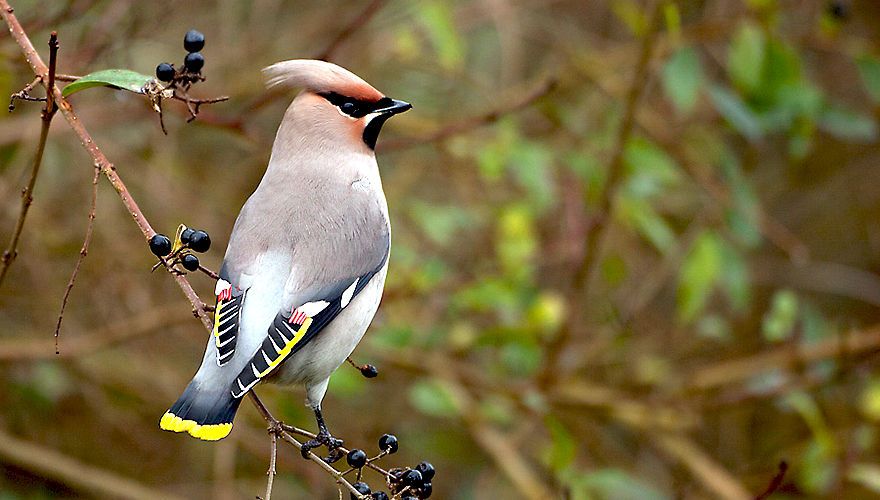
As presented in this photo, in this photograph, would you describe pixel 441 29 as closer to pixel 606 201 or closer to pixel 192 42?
pixel 606 201

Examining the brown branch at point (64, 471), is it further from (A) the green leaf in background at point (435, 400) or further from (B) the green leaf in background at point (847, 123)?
(B) the green leaf in background at point (847, 123)

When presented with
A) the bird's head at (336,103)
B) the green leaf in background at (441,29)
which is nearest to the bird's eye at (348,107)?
the bird's head at (336,103)

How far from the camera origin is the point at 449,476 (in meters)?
5.67

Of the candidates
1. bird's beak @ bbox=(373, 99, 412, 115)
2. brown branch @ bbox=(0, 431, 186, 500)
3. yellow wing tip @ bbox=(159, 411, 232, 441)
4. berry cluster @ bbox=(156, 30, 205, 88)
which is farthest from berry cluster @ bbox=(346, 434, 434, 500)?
brown branch @ bbox=(0, 431, 186, 500)

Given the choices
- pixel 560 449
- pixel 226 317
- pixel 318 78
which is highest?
pixel 318 78

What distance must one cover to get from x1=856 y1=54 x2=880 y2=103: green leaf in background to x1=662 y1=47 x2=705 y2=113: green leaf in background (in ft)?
2.09

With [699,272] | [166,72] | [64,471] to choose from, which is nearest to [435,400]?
[699,272]

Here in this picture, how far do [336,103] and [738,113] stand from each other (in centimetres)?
197

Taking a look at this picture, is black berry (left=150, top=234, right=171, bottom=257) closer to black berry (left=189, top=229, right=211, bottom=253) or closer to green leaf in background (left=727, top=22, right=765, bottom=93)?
black berry (left=189, top=229, right=211, bottom=253)

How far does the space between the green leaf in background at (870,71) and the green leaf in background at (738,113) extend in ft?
1.52

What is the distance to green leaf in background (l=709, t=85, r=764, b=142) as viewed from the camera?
418 centimetres

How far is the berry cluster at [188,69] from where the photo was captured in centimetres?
200

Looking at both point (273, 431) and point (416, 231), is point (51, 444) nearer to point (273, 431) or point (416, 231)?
point (416, 231)

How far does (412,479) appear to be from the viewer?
214 centimetres
